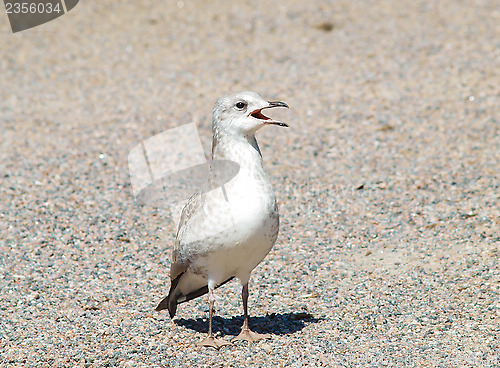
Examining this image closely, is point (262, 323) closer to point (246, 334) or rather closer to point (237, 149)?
point (246, 334)

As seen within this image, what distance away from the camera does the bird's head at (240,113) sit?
15.3ft

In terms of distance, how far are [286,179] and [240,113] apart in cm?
334

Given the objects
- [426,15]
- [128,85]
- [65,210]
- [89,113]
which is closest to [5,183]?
[65,210]

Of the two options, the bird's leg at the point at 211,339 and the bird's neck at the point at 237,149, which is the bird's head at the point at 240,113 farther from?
the bird's leg at the point at 211,339

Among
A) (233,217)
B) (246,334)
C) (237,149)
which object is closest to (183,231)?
(233,217)

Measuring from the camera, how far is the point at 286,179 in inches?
313

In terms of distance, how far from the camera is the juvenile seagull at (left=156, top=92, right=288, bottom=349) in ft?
14.5

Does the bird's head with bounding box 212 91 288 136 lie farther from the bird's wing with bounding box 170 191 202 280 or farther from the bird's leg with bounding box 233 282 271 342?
the bird's leg with bounding box 233 282 271 342

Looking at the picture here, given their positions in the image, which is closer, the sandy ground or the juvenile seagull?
the juvenile seagull

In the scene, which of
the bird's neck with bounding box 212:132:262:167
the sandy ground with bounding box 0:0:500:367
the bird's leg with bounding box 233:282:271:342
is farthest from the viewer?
the sandy ground with bounding box 0:0:500:367

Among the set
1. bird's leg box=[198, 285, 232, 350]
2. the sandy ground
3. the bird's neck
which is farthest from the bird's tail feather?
the bird's neck

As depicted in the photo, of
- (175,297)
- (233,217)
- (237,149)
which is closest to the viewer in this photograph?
(233,217)

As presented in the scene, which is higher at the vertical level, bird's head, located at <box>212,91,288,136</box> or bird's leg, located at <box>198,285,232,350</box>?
bird's head, located at <box>212,91,288,136</box>

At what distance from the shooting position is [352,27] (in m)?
12.0
